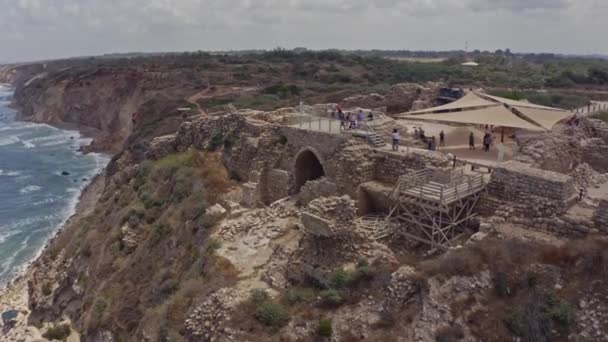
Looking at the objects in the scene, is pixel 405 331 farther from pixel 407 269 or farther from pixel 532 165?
pixel 532 165

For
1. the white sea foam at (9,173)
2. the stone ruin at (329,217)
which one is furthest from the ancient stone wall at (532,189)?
the white sea foam at (9,173)

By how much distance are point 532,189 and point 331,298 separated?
20.3 ft

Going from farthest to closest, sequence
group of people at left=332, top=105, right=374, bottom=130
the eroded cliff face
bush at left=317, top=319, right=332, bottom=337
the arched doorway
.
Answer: the eroded cliff face, the arched doorway, group of people at left=332, top=105, right=374, bottom=130, bush at left=317, top=319, right=332, bottom=337

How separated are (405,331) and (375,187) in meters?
7.10

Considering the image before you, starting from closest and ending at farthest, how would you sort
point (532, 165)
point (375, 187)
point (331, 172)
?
point (532, 165) → point (375, 187) → point (331, 172)

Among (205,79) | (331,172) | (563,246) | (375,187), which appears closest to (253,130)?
(331,172)

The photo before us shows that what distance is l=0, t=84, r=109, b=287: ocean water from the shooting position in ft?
119

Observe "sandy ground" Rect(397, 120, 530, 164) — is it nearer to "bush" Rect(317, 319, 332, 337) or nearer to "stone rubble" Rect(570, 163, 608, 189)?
"stone rubble" Rect(570, 163, 608, 189)

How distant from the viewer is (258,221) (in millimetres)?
18781

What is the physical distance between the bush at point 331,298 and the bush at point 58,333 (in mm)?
13844

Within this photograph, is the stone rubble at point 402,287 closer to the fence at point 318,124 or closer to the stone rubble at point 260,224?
the stone rubble at point 260,224

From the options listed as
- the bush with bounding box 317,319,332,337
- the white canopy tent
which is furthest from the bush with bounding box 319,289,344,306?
the white canopy tent

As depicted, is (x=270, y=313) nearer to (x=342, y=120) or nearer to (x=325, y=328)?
(x=325, y=328)

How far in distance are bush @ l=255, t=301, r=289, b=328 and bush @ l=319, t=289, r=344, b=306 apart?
1.03 m
